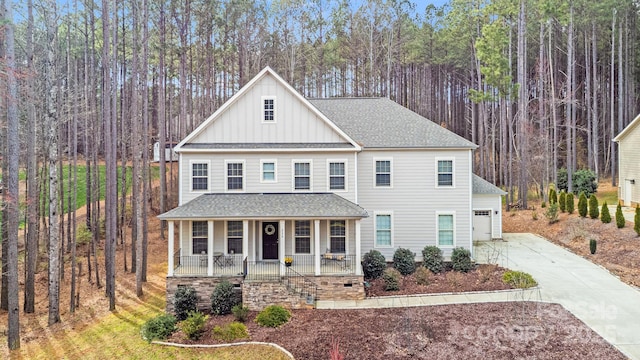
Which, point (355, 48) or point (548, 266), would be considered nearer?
point (548, 266)

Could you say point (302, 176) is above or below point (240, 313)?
above

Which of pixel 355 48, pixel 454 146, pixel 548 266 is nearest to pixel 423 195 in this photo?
pixel 454 146

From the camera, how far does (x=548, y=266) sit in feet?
53.7

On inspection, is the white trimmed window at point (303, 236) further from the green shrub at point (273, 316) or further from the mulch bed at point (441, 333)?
the green shrub at point (273, 316)

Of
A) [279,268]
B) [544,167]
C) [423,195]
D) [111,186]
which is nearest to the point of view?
[279,268]

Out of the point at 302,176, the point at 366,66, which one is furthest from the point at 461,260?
the point at 366,66

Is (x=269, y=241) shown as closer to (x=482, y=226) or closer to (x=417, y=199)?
(x=417, y=199)

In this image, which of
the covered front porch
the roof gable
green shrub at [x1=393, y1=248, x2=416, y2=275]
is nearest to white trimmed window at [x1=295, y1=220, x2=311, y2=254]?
the covered front porch

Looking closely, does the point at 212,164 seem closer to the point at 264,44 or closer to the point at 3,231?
the point at 3,231

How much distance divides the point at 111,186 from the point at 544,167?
3329 cm

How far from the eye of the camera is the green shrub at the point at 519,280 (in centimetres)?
1372

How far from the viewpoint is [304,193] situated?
16.4 metres

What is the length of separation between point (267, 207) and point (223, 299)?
3686mm

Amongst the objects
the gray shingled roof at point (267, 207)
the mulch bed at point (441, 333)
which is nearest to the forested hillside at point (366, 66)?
the gray shingled roof at point (267, 207)
